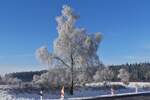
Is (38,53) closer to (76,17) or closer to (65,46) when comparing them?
(65,46)

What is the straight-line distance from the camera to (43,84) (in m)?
51.5

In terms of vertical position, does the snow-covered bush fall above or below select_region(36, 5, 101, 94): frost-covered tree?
below

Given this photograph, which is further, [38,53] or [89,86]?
[89,86]

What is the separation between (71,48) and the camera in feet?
163

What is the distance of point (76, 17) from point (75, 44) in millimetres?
3610

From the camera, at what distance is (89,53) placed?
50.9 meters

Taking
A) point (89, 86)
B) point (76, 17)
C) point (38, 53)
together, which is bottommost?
point (89, 86)

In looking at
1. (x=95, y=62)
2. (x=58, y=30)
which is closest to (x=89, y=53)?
(x=95, y=62)

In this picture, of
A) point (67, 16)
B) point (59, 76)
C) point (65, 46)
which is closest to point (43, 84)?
point (59, 76)

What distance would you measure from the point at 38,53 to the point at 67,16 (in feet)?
20.2

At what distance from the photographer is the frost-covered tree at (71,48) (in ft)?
163

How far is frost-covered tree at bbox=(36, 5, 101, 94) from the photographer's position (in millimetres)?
49812

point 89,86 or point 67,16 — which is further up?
point 67,16

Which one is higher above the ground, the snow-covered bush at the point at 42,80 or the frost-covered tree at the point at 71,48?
the frost-covered tree at the point at 71,48
